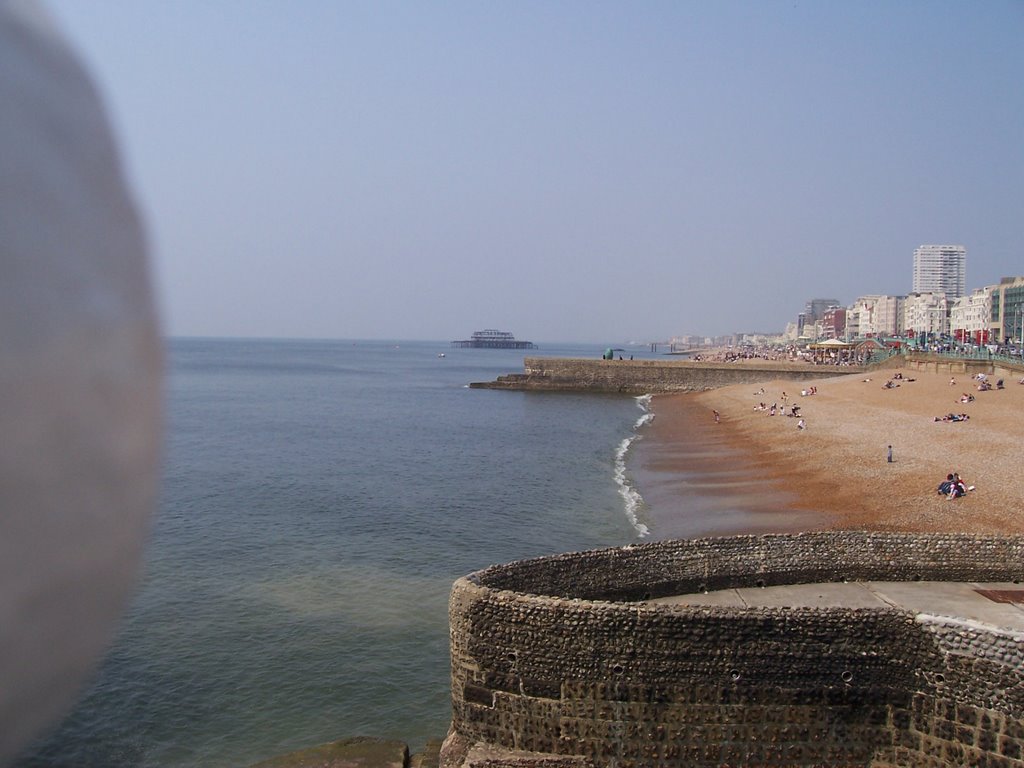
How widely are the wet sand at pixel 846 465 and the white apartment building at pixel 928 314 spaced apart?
10938cm

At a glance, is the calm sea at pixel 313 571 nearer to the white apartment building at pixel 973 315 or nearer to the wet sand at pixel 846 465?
the wet sand at pixel 846 465

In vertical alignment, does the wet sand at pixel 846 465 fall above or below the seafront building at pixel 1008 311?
below

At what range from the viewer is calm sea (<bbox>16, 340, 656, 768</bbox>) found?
46.7 feet

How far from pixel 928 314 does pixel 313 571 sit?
6343 inches

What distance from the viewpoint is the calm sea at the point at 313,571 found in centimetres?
1424

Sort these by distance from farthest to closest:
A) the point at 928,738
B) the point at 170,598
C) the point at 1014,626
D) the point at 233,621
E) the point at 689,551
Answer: the point at 170,598
the point at 233,621
the point at 689,551
the point at 1014,626
the point at 928,738

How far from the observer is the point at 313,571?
74.2ft

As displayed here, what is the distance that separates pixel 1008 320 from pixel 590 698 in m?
121

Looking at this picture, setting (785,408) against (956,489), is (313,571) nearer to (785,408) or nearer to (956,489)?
(956,489)

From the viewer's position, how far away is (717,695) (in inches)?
455

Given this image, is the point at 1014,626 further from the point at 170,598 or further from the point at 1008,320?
the point at 1008,320

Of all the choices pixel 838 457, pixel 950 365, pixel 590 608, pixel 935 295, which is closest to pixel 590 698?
pixel 590 608

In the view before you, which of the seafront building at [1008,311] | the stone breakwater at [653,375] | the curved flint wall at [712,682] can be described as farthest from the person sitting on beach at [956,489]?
the seafront building at [1008,311]

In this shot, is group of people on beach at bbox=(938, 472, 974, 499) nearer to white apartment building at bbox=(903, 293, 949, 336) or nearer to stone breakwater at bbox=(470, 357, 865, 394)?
stone breakwater at bbox=(470, 357, 865, 394)
